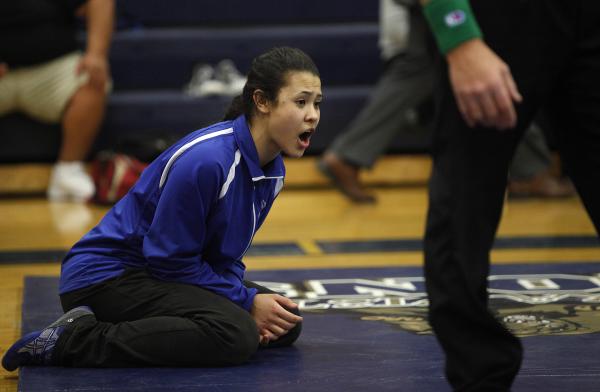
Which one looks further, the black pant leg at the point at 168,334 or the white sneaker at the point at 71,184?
the white sneaker at the point at 71,184

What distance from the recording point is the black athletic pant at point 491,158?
70.4 inches

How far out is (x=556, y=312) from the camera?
10.4 ft

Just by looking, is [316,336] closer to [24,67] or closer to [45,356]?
[45,356]

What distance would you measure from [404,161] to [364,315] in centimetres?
318

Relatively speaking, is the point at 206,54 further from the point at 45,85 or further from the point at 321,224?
the point at 321,224

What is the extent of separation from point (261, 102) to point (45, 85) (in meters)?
3.22

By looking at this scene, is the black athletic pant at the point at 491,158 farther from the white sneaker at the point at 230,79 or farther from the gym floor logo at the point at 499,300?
the white sneaker at the point at 230,79

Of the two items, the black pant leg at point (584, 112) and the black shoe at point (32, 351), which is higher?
the black pant leg at point (584, 112)

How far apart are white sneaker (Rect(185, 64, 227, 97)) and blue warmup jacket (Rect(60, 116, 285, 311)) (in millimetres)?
3417

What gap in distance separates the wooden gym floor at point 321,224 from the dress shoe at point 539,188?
0.13 meters

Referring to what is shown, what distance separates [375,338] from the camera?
288 cm

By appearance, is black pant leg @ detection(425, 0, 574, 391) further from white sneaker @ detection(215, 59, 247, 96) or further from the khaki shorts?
white sneaker @ detection(215, 59, 247, 96)

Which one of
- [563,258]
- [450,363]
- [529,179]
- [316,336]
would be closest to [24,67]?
[529,179]

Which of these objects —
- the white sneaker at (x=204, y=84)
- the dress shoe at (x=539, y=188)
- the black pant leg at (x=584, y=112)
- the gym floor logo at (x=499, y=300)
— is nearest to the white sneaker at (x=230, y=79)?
the white sneaker at (x=204, y=84)
